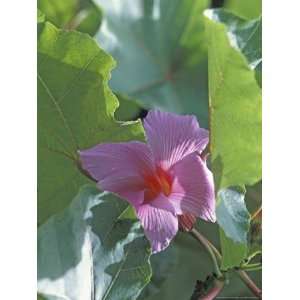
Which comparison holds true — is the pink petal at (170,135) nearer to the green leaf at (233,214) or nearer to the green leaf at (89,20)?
the green leaf at (233,214)

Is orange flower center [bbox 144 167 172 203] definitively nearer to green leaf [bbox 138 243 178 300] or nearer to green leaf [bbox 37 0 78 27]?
green leaf [bbox 138 243 178 300]

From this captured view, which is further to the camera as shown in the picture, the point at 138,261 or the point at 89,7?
the point at 89,7

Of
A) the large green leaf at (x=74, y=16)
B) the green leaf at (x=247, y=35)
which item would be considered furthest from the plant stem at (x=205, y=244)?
the large green leaf at (x=74, y=16)

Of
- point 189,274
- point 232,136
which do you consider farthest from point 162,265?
point 232,136

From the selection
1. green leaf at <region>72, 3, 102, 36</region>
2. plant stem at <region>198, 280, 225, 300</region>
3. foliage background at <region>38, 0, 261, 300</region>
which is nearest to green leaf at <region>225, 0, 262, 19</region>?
foliage background at <region>38, 0, 261, 300</region>

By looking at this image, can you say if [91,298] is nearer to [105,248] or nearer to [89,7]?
[105,248]
